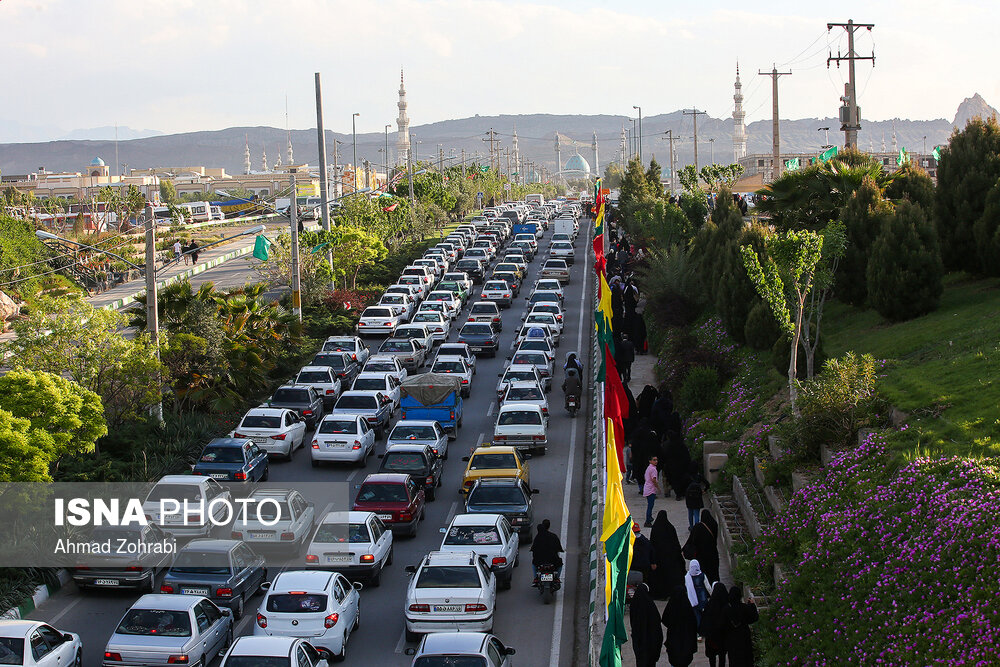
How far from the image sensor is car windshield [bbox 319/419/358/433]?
26.2m

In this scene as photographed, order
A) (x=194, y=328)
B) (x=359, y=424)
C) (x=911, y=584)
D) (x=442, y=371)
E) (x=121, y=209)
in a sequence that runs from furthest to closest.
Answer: (x=121, y=209), (x=442, y=371), (x=194, y=328), (x=359, y=424), (x=911, y=584)

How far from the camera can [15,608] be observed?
59.1 ft

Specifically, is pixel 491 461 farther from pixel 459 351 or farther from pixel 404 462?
pixel 459 351

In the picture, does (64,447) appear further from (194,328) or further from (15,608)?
(194,328)

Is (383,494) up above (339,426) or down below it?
below

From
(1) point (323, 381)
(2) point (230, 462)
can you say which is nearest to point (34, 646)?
(2) point (230, 462)

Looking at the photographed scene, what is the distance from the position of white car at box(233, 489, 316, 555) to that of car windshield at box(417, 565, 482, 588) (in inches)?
168

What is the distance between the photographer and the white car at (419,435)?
25.8 meters

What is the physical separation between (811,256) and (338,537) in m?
9.80

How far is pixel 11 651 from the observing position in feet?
46.6

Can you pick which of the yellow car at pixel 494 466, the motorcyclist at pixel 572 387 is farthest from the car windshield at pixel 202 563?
the motorcyclist at pixel 572 387

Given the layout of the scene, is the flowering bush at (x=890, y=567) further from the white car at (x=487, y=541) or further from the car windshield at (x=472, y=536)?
the car windshield at (x=472, y=536)

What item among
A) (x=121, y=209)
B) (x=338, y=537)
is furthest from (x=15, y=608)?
(x=121, y=209)

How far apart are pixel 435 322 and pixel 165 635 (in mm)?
27314
